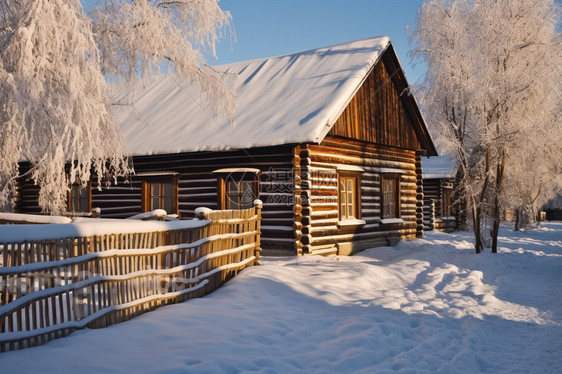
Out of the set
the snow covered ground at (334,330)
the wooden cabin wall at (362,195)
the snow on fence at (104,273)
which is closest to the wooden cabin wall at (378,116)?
the wooden cabin wall at (362,195)

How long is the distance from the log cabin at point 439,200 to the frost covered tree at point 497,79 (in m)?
10.9

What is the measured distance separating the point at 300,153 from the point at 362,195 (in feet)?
10.3

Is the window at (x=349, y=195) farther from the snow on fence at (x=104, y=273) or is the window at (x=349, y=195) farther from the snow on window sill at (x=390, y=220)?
the snow on fence at (x=104, y=273)

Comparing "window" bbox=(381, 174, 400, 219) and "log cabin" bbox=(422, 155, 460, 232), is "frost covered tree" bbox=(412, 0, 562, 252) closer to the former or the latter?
"window" bbox=(381, 174, 400, 219)

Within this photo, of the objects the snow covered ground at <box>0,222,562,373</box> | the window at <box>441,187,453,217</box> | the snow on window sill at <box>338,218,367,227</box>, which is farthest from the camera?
the window at <box>441,187,453,217</box>

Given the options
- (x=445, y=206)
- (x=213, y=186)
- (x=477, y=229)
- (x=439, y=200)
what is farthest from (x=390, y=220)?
(x=445, y=206)

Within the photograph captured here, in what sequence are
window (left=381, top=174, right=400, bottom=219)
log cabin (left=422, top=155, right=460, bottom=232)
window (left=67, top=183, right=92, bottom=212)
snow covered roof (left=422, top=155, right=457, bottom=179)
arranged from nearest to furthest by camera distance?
1. window (left=381, top=174, right=400, bottom=219)
2. window (left=67, top=183, right=92, bottom=212)
3. log cabin (left=422, top=155, right=460, bottom=232)
4. snow covered roof (left=422, top=155, right=457, bottom=179)

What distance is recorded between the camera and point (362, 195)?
15.0 metres

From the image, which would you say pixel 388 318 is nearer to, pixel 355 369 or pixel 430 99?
pixel 355 369

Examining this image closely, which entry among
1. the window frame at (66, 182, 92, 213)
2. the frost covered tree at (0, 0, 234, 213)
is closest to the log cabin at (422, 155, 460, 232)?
the window frame at (66, 182, 92, 213)

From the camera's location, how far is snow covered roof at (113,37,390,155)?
1305 cm

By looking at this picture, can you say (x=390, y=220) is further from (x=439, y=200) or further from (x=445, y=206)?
(x=445, y=206)

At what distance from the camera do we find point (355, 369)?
4.93 meters

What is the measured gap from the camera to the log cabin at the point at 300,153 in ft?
42.9
